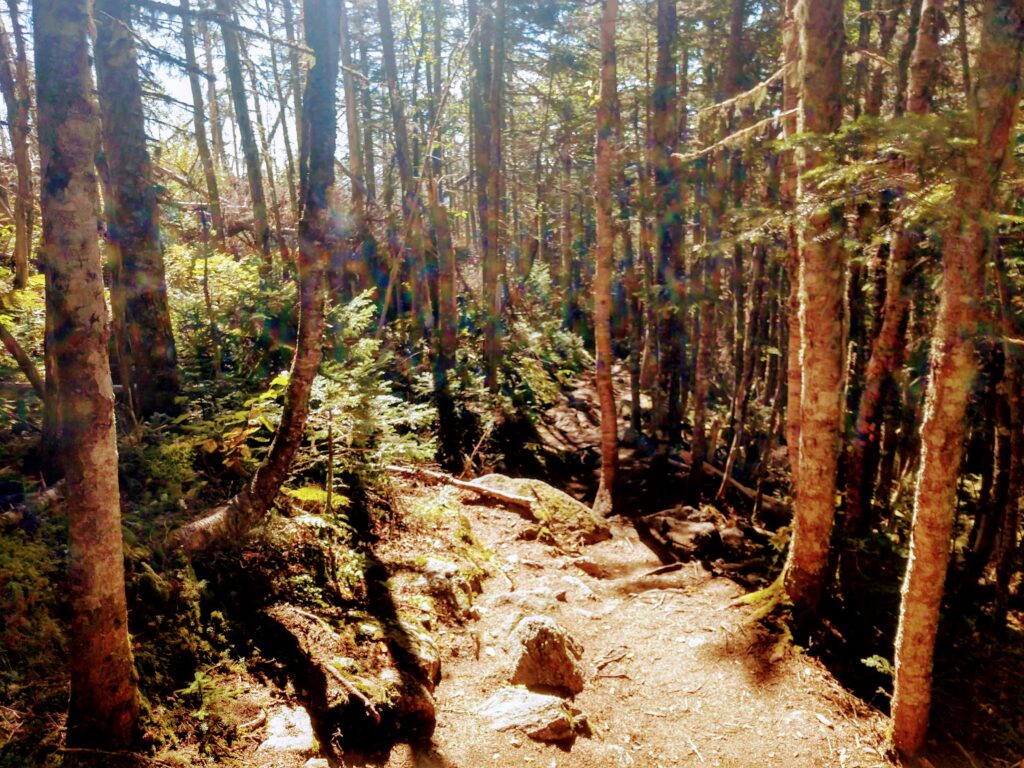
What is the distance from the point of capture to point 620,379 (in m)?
26.5

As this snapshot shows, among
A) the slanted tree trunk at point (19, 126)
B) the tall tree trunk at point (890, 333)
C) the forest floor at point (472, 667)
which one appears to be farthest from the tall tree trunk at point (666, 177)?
the slanted tree trunk at point (19, 126)

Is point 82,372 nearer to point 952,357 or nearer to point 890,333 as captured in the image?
point 952,357

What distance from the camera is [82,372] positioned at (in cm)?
311

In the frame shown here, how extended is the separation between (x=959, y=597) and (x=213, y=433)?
1021 centimetres

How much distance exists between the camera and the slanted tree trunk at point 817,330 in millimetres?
6500

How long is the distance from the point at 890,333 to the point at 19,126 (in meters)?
11.1

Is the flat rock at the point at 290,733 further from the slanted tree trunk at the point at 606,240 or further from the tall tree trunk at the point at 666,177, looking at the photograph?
the tall tree trunk at the point at 666,177

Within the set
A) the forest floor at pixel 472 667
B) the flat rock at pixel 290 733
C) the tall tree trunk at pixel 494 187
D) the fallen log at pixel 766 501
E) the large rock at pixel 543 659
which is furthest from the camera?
the tall tree trunk at pixel 494 187

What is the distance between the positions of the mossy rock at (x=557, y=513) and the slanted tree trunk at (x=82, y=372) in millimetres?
7484

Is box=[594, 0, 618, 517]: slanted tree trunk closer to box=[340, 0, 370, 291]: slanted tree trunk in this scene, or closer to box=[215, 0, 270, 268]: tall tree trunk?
box=[215, 0, 270, 268]: tall tree trunk

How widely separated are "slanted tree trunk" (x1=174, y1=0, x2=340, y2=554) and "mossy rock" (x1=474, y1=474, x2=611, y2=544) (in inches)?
219

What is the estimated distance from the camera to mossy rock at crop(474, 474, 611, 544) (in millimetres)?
10602

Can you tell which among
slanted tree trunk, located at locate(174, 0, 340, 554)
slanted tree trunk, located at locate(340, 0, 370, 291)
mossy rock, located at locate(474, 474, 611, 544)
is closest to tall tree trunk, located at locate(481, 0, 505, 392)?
slanted tree trunk, located at locate(340, 0, 370, 291)

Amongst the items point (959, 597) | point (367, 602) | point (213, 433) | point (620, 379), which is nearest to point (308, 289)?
point (213, 433)
